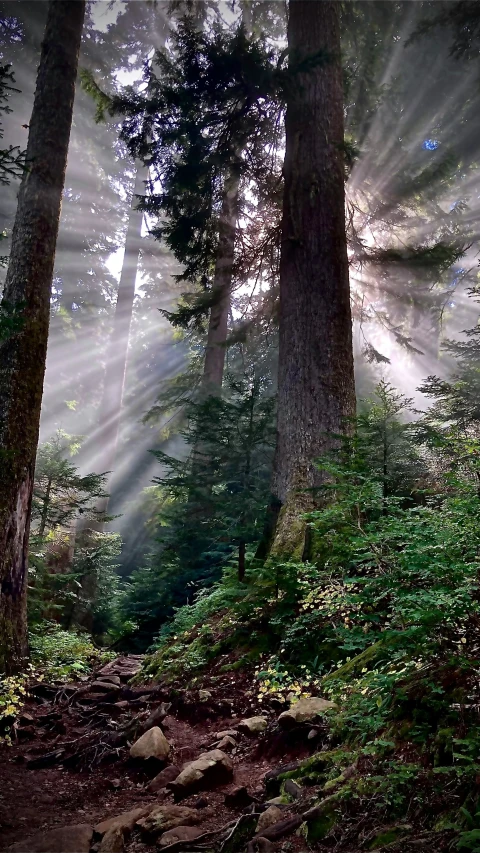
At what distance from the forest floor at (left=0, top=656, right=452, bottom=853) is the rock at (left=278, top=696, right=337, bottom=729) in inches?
1.5

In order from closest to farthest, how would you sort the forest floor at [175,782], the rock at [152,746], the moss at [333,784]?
1. the forest floor at [175,782]
2. the moss at [333,784]
3. the rock at [152,746]

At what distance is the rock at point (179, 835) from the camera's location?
93.7 inches

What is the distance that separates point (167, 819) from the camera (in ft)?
8.63

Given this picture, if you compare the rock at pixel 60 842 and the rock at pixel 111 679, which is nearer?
the rock at pixel 60 842

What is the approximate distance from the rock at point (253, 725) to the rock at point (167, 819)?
0.86 meters

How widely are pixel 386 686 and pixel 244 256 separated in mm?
7664

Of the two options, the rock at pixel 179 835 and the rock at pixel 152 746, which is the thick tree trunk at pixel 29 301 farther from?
the rock at pixel 179 835

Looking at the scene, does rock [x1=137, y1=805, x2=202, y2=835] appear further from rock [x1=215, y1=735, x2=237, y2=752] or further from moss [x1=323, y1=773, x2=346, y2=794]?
moss [x1=323, y1=773, x2=346, y2=794]

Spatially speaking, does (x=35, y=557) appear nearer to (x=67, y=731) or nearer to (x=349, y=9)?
(x=67, y=731)

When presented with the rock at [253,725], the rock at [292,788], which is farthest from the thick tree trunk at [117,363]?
the rock at [292,788]

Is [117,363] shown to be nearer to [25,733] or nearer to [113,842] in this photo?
[25,733]

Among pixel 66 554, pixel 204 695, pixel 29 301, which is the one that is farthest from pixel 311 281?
pixel 66 554

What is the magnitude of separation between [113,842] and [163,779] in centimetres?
74

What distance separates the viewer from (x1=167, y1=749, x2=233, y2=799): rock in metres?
2.96
